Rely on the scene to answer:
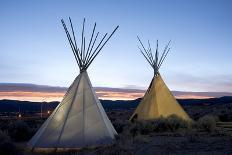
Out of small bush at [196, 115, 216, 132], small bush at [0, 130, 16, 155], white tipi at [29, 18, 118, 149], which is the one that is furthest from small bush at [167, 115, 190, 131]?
small bush at [0, 130, 16, 155]

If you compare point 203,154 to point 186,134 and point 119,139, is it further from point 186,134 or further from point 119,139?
point 186,134

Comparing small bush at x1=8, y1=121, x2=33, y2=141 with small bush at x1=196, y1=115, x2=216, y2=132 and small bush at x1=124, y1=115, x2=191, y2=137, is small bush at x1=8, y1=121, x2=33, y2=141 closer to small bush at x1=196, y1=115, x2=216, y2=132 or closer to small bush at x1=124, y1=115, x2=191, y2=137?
small bush at x1=124, y1=115, x2=191, y2=137

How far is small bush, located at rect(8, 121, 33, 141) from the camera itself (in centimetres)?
1800

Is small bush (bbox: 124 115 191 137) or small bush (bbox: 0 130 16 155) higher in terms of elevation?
small bush (bbox: 124 115 191 137)

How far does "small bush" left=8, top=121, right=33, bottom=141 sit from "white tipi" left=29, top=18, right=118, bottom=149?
420 centimetres

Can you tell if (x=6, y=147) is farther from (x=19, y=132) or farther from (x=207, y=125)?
(x=207, y=125)

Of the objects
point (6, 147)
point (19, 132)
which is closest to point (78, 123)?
Answer: point (6, 147)

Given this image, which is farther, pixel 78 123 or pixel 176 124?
pixel 176 124

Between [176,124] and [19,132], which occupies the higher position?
[176,124]

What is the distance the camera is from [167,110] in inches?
914

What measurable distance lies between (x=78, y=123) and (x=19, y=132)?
5461 millimetres

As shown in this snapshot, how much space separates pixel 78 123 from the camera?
45.1ft

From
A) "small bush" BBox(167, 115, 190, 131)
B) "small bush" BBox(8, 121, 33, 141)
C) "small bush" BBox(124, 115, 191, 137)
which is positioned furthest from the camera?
"small bush" BBox(167, 115, 190, 131)

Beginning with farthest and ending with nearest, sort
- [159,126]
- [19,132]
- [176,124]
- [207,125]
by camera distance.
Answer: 1. [176,124]
2. [159,126]
3. [207,125]
4. [19,132]
